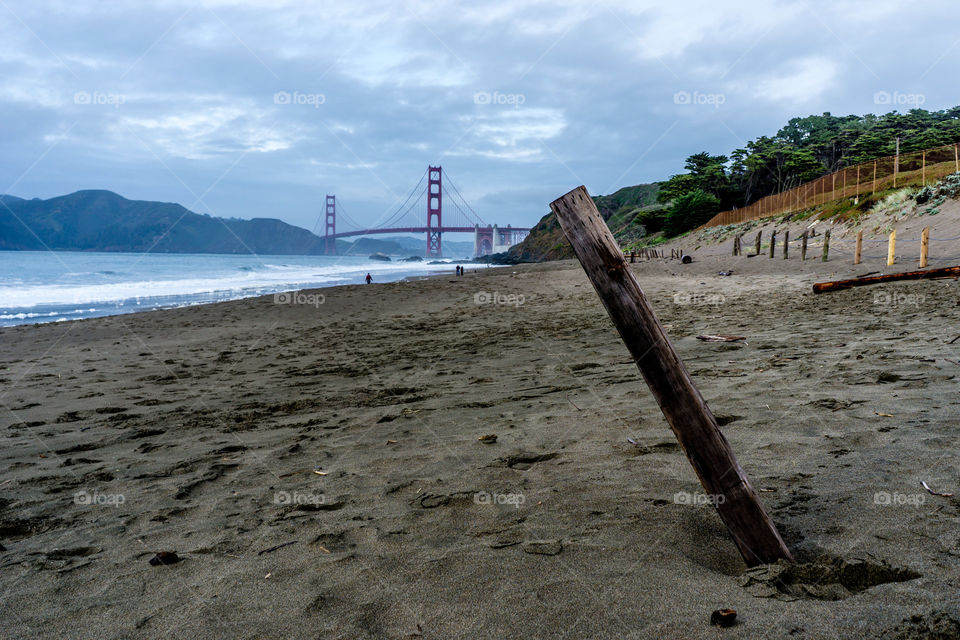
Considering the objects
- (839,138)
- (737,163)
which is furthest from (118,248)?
(839,138)

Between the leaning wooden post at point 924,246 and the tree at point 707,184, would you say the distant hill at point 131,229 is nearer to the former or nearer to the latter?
the tree at point 707,184

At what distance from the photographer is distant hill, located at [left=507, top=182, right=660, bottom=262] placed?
66562 millimetres

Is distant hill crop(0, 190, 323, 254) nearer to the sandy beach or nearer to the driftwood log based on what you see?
the driftwood log

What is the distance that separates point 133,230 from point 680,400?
543ft

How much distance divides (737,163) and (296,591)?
62.6 metres

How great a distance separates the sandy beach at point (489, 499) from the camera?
1747mm

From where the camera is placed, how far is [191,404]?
5.26 m

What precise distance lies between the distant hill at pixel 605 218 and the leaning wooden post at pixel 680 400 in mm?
60602

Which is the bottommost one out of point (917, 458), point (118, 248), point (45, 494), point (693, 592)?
point (45, 494)

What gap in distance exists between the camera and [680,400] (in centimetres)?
194

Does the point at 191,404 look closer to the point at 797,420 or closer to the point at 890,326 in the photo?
the point at 797,420

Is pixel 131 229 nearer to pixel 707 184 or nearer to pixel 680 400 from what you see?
pixel 707 184

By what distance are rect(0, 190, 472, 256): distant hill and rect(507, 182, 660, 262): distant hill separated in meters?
72.2

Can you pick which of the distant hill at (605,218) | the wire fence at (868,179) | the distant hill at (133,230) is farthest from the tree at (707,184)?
the distant hill at (133,230)
